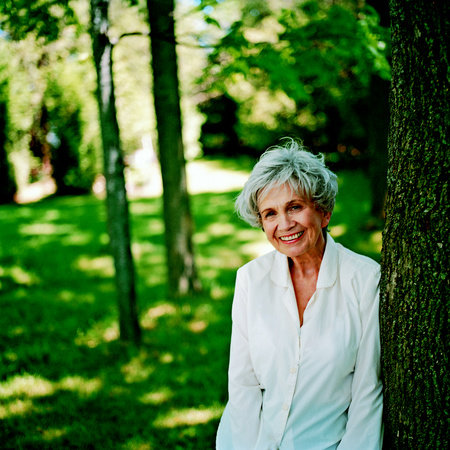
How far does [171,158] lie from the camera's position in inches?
192

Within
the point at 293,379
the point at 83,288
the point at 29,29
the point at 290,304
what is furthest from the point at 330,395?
the point at 83,288

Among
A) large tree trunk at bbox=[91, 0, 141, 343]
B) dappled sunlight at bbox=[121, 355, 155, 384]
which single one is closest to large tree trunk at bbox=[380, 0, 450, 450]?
dappled sunlight at bbox=[121, 355, 155, 384]

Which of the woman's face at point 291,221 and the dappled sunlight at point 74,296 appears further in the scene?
the dappled sunlight at point 74,296

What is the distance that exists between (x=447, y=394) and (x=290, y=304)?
2.39 feet

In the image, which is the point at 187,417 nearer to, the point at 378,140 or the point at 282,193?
the point at 282,193

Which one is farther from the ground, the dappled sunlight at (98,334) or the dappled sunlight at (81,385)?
the dappled sunlight at (98,334)

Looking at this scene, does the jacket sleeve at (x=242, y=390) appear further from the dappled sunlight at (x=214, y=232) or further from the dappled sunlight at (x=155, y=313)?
the dappled sunlight at (x=214, y=232)

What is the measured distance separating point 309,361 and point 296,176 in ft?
2.78

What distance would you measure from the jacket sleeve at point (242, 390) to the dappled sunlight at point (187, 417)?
1.03 meters

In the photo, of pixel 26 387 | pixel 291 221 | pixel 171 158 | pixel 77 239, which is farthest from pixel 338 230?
pixel 291 221

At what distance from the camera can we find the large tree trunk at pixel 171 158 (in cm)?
466

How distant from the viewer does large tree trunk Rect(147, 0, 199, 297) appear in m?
4.66

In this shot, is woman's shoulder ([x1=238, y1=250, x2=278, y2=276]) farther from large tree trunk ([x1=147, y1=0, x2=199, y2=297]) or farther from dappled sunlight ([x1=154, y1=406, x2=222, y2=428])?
large tree trunk ([x1=147, y1=0, x2=199, y2=297])

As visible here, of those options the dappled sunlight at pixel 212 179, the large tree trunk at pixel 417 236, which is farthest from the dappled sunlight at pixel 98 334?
the dappled sunlight at pixel 212 179
